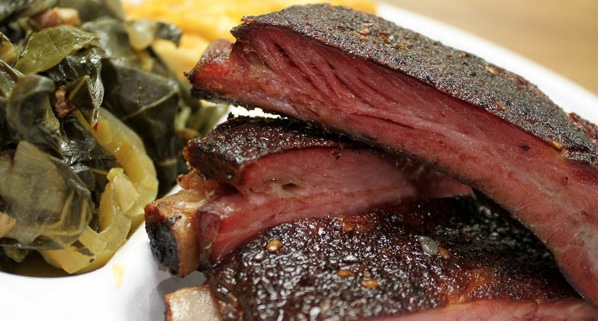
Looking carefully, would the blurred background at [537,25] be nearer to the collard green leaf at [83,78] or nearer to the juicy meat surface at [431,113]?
the juicy meat surface at [431,113]

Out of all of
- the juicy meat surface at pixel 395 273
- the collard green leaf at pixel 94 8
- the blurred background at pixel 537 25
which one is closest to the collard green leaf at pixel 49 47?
the collard green leaf at pixel 94 8

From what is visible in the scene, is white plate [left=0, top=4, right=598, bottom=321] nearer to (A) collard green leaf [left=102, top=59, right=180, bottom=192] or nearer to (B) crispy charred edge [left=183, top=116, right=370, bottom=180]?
(B) crispy charred edge [left=183, top=116, right=370, bottom=180]

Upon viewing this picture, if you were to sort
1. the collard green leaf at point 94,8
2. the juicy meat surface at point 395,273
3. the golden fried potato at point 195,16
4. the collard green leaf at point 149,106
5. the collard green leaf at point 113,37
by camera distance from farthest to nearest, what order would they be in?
the golden fried potato at point 195,16, the collard green leaf at point 94,8, the collard green leaf at point 113,37, the collard green leaf at point 149,106, the juicy meat surface at point 395,273

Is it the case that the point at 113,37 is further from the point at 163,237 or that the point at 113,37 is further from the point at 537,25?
the point at 537,25

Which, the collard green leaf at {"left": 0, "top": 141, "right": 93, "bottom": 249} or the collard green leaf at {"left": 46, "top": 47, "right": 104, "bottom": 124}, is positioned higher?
the collard green leaf at {"left": 46, "top": 47, "right": 104, "bottom": 124}

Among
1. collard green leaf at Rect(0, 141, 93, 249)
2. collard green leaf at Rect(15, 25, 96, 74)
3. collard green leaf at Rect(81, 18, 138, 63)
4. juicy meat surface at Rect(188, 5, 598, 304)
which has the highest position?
juicy meat surface at Rect(188, 5, 598, 304)

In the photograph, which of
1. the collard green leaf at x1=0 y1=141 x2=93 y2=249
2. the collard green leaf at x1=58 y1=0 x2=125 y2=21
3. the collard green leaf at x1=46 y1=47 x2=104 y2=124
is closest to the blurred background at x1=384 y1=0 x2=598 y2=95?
the collard green leaf at x1=58 y1=0 x2=125 y2=21
